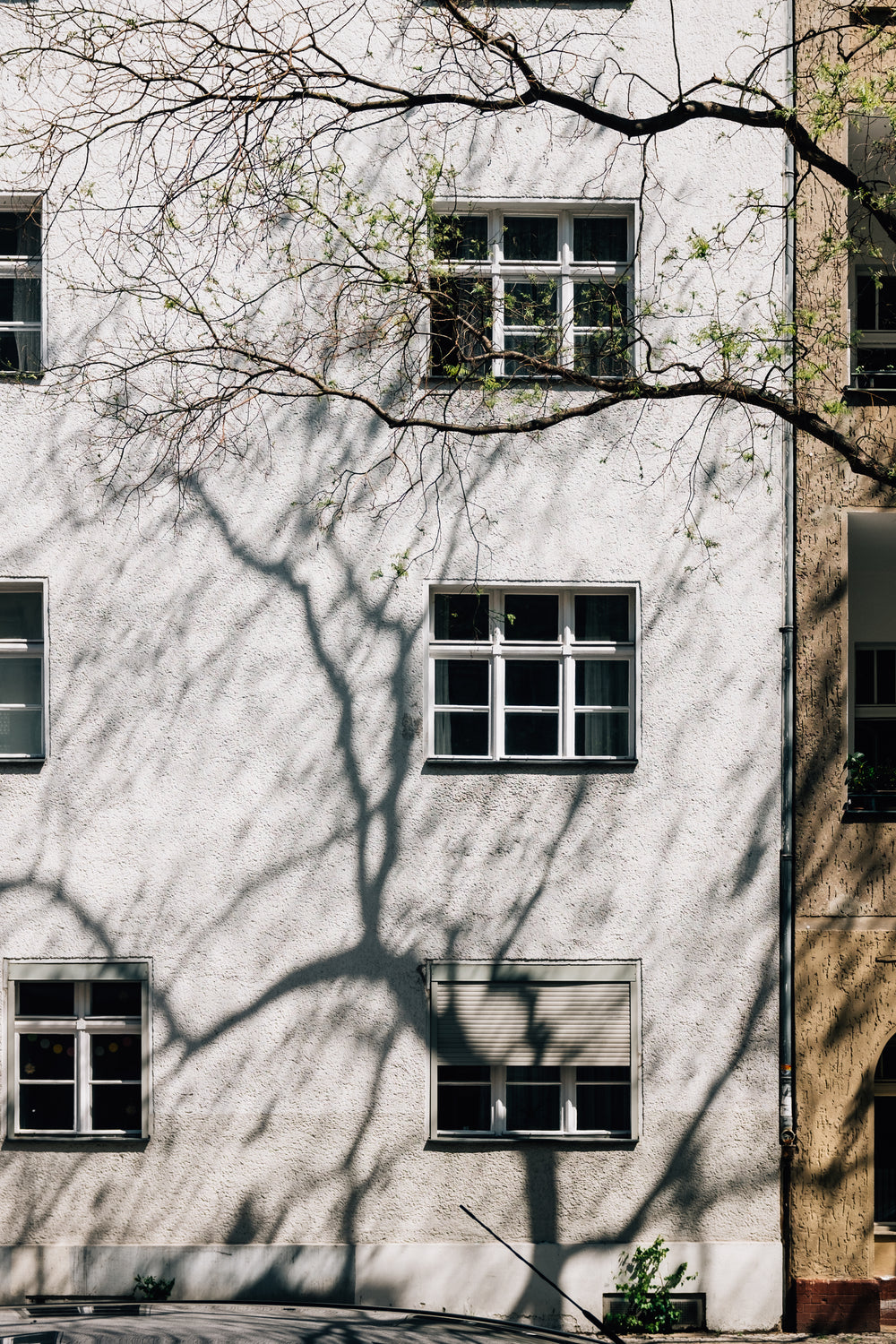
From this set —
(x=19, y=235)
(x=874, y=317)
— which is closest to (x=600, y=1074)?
(x=874, y=317)

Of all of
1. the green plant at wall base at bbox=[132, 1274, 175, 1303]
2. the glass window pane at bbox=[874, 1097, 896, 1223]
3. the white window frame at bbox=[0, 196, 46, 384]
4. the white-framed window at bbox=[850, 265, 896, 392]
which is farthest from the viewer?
the white-framed window at bbox=[850, 265, 896, 392]

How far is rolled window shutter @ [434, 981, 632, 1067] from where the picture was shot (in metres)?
9.32

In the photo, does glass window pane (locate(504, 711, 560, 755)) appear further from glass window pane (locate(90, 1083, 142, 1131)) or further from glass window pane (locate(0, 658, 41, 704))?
glass window pane (locate(90, 1083, 142, 1131))

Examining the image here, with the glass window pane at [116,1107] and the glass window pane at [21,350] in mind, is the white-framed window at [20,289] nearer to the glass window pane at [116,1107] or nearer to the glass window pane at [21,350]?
the glass window pane at [21,350]

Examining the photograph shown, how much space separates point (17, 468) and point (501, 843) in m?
4.76

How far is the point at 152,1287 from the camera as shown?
900cm

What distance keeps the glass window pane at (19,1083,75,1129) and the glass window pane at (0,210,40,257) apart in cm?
656

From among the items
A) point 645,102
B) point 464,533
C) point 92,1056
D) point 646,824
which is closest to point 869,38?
point 645,102

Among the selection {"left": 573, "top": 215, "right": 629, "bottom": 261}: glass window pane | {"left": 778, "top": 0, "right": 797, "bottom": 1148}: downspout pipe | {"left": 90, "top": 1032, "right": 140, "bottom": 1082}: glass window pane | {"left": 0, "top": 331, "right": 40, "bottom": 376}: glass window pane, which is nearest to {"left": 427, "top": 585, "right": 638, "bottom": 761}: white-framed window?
{"left": 778, "top": 0, "right": 797, "bottom": 1148}: downspout pipe

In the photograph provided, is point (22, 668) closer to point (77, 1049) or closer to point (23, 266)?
point (77, 1049)

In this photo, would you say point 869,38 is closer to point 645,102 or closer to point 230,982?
point 645,102

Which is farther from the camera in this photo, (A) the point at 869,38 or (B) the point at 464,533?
(B) the point at 464,533

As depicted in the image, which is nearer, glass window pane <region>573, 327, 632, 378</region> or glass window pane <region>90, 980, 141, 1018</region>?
glass window pane <region>90, 980, 141, 1018</region>

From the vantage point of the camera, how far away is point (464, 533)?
9.48m
